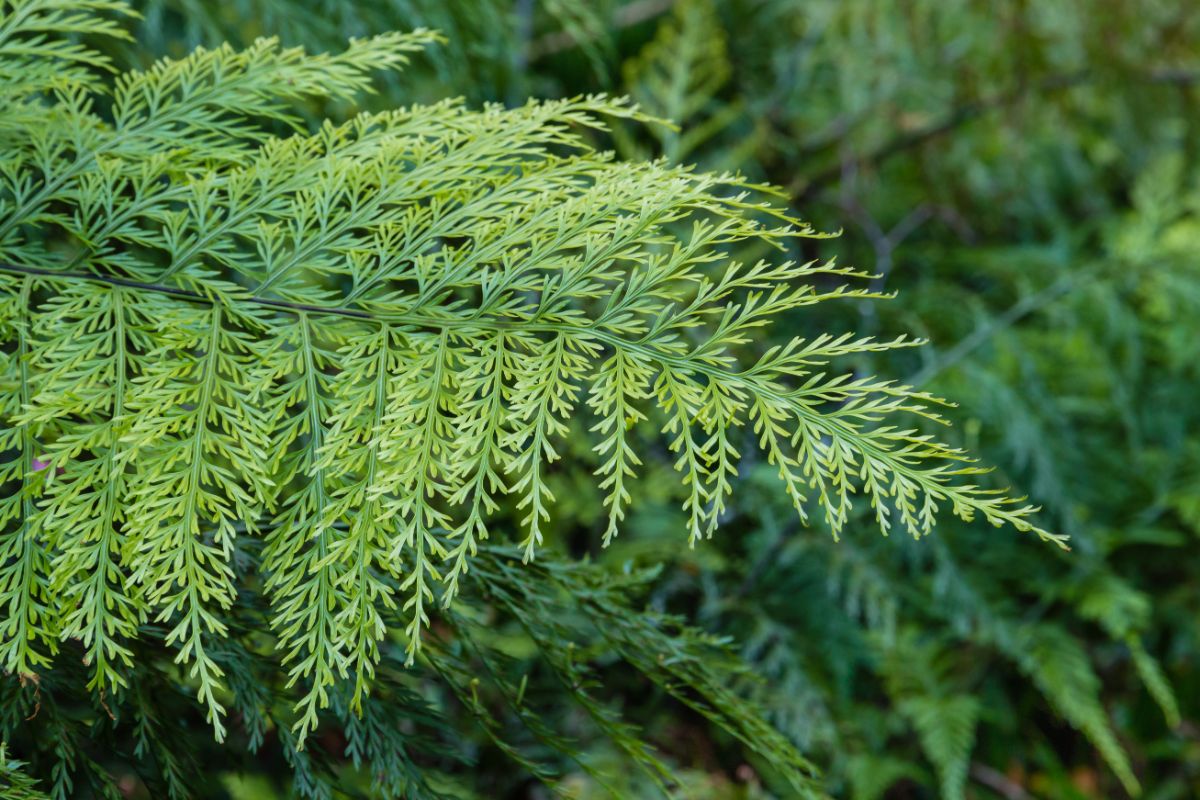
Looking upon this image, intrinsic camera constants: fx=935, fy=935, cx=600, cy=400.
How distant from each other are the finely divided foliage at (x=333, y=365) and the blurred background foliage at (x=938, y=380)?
37 centimetres

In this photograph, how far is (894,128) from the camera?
2.62 metres

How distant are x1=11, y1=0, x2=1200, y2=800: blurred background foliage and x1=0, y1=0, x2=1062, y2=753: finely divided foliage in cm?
37

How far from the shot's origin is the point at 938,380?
78.9 inches

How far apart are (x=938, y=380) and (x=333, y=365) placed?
1544 mm

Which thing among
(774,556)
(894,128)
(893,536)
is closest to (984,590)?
(893,536)

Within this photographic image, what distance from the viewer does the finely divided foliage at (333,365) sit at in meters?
0.69

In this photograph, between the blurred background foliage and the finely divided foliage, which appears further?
the blurred background foliage

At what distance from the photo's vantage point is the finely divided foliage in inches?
27.2

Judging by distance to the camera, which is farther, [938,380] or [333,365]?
[938,380]

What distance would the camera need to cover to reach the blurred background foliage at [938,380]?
1614mm

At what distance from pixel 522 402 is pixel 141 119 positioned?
0.52m

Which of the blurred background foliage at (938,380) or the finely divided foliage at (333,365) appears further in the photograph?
the blurred background foliage at (938,380)

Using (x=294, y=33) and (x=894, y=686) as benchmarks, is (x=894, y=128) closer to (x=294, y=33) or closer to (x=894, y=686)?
(x=894, y=686)

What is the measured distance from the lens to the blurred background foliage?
1614 millimetres
